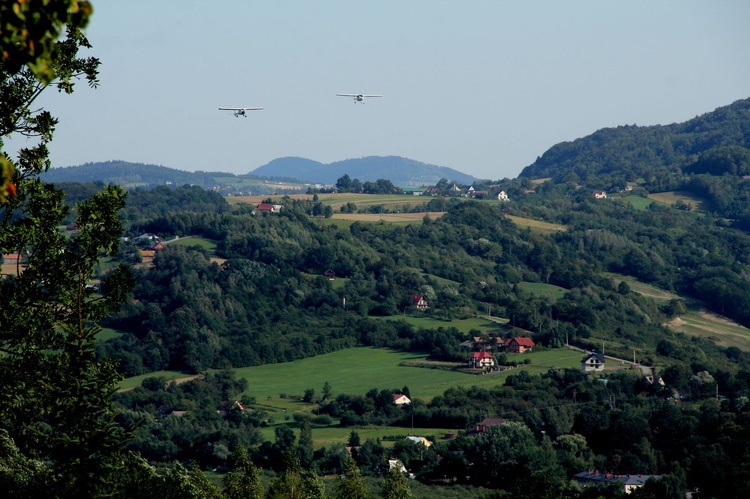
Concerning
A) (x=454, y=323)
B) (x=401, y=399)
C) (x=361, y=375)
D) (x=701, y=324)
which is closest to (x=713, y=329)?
(x=701, y=324)

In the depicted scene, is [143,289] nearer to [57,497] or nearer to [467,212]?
[467,212]

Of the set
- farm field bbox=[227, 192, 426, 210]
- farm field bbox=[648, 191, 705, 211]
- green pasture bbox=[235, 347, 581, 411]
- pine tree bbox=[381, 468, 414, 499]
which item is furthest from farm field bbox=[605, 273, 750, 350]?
pine tree bbox=[381, 468, 414, 499]

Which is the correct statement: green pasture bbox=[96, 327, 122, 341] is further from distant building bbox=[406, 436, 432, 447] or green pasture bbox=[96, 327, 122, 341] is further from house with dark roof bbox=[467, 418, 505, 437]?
house with dark roof bbox=[467, 418, 505, 437]

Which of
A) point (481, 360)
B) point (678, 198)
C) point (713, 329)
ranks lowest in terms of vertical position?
point (713, 329)

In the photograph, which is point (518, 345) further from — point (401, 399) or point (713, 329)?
point (713, 329)

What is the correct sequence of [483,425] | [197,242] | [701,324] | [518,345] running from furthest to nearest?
[197,242], [701,324], [518,345], [483,425]

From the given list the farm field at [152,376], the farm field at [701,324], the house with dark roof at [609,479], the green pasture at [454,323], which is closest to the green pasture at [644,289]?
the farm field at [701,324]
